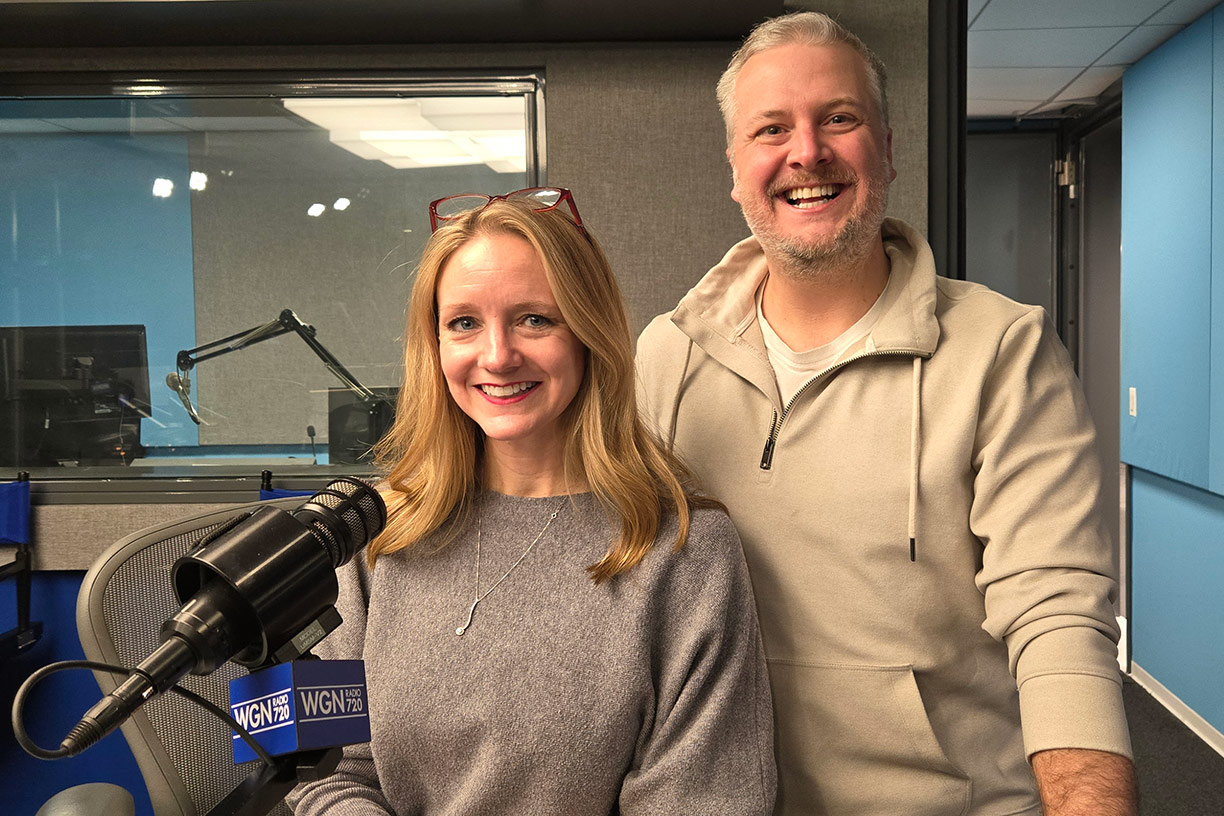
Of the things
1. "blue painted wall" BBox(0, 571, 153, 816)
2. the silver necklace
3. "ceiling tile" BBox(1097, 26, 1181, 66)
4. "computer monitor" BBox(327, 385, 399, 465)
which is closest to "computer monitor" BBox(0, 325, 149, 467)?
"blue painted wall" BBox(0, 571, 153, 816)

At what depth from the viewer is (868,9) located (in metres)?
2.46

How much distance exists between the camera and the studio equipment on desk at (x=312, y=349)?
2.71m

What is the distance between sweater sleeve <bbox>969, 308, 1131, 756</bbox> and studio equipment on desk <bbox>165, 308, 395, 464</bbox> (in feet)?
6.01

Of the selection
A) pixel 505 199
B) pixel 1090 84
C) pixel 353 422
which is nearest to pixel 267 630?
pixel 505 199

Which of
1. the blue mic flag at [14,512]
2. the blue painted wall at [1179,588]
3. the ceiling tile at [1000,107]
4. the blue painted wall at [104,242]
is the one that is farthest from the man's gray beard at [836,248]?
the ceiling tile at [1000,107]

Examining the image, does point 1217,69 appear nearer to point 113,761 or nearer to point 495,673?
point 495,673

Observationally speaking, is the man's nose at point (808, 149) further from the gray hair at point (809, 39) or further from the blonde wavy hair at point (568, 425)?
the blonde wavy hair at point (568, 425)

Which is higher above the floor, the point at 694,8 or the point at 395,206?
the point at 694,8

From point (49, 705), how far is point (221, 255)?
1.33 metres

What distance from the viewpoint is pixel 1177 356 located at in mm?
3725

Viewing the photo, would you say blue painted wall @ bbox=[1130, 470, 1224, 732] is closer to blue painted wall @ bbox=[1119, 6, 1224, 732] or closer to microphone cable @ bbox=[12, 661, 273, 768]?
blue painted wall @ bbox=[1119, 6, 1224, 732]

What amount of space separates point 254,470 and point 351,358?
42cm

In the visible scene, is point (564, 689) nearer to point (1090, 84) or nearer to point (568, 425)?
point (568, 425)

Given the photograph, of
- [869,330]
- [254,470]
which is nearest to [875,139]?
[869,330]
